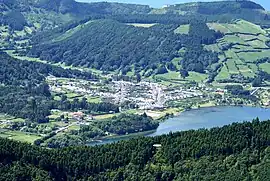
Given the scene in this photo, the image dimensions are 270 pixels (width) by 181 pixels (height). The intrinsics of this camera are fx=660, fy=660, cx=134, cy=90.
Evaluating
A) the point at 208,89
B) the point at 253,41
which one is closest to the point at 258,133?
the point at 208,89

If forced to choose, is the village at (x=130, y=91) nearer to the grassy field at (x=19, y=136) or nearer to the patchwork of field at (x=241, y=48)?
the patchwork of field at (x=241, y=48)

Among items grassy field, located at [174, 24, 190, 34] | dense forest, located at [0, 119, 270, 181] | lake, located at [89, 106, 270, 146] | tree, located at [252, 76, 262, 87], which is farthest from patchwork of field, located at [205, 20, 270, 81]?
dense forest, located at [0, 119, 270, 181]

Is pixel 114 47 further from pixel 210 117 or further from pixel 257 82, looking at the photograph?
pixel 210 117

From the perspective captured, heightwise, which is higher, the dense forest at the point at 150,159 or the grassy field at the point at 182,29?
the grassy field at the point at 182,29

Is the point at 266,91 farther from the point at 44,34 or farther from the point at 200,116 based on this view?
the point at 44,34

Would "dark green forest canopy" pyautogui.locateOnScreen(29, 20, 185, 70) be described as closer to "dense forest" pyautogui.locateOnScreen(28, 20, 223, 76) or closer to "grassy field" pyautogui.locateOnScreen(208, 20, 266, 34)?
"dense forest" pyautogui.locateOnScreen(28, 20, 223, 76)

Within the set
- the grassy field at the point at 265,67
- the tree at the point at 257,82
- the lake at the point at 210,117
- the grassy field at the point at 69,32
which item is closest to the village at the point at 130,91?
the lake at the point at 210,117

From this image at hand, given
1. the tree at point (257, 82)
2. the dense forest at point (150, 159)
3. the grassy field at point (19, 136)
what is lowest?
the grassy field at point (19, 136)

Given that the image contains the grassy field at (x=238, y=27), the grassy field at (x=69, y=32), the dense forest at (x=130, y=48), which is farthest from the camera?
the grassy field at (x=69, y=32)
